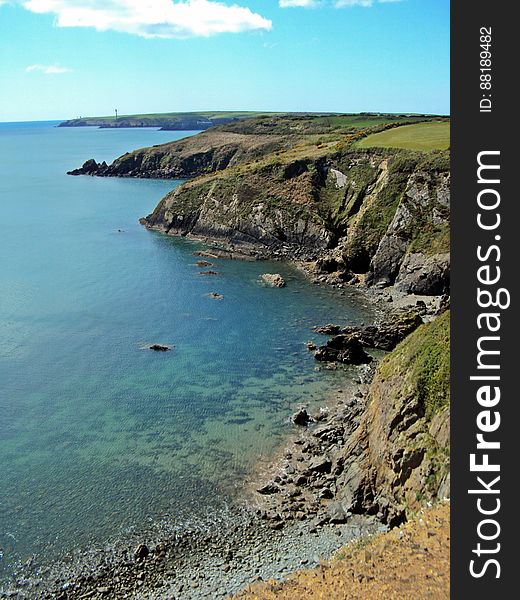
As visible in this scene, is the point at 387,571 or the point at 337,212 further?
the point at 337,212

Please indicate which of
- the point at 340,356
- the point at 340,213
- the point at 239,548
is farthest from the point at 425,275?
the point at 239,548

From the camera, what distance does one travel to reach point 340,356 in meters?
47.7

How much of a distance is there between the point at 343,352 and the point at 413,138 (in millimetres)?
56127

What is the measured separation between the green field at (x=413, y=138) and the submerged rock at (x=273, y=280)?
28.9 metres

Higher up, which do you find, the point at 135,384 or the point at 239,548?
the point at 135,384

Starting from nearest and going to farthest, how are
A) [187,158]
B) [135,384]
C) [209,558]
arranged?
[209,558] < [135,384] < [187,158]

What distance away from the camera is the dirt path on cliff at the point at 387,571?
19.2m

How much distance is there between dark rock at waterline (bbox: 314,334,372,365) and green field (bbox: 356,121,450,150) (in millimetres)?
41268

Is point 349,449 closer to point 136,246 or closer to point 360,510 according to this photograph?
point 360,510

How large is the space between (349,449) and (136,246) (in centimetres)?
6510

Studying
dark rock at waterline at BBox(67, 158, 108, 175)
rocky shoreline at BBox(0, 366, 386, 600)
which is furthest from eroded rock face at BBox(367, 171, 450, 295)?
dark rock at waterline at BBox(67, 158, 108, 175)

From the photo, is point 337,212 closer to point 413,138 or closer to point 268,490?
point 413,138

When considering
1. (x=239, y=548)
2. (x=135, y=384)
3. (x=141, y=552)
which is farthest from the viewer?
(x=135, y=384)

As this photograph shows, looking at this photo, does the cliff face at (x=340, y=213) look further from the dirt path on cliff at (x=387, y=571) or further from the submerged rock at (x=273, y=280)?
the dirt path on cliff at (x=387, y=571)
